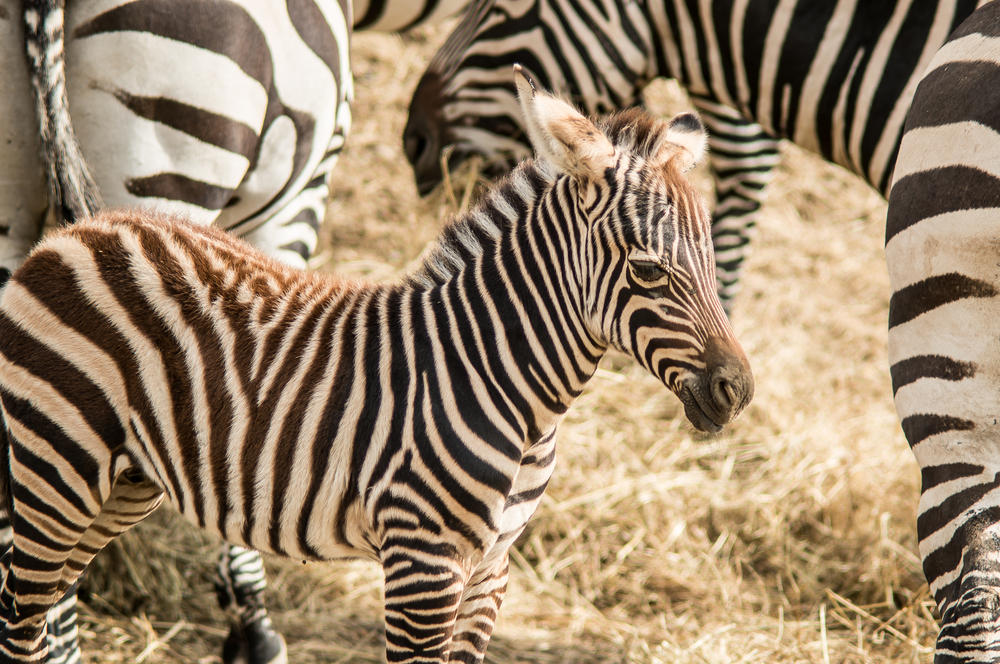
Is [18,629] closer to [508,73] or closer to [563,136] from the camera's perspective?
[563,136]

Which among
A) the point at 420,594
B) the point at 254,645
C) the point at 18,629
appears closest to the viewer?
the point at 420,594

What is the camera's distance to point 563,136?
267 cm

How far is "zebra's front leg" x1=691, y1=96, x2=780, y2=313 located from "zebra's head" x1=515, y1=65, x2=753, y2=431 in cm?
311

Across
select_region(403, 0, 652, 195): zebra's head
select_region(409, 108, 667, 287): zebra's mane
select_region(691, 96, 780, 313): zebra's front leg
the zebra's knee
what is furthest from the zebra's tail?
select_region(691, 96, 780, 313): zebra's front leg

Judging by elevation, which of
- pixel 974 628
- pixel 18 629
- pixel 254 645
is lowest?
pixel 254 645

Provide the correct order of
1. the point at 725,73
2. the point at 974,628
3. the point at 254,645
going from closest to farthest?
the point at 974,628 → the point at 254,645 → the point at 725,73

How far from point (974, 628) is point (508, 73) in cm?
346

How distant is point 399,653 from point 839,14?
2883mm

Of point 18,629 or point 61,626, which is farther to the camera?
point 61,626

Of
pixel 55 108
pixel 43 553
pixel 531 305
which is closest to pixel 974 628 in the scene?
pixel 531 305

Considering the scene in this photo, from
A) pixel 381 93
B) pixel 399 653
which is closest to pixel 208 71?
pixel 399 653

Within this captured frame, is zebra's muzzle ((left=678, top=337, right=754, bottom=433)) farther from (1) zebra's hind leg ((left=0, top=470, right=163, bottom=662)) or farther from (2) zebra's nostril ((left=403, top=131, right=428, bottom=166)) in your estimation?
(2) zebra's nostril ((left=403, top=131, right=428, bottom=166))

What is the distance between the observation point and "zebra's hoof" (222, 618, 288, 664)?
4039 millimetres

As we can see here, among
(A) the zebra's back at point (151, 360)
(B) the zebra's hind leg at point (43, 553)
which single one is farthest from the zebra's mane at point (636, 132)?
(B) the zebra's hind leg at point (43, 553)
